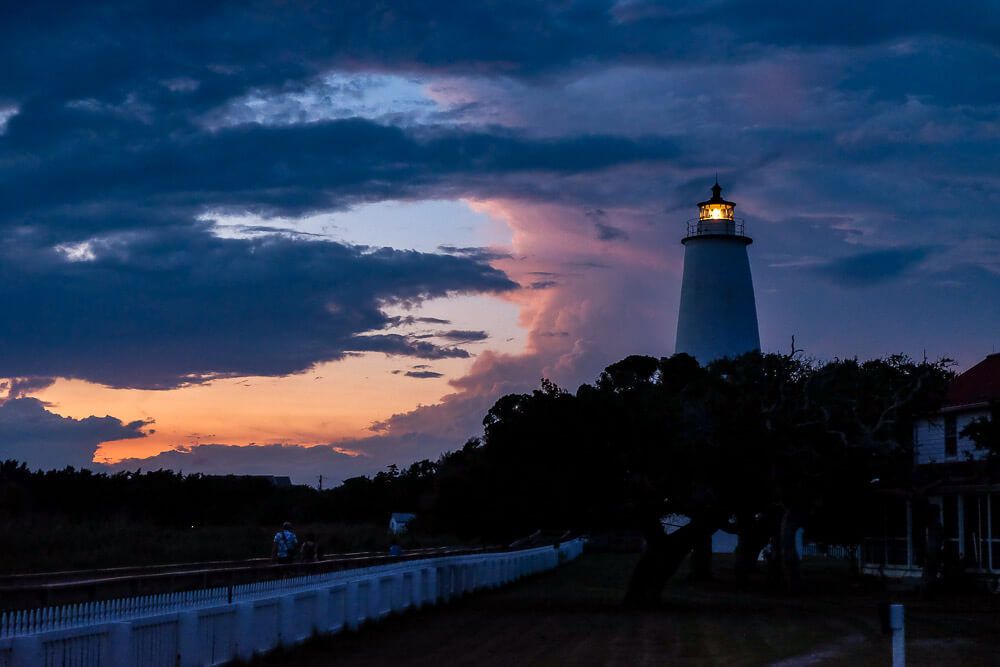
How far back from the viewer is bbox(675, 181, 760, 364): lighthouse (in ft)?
204

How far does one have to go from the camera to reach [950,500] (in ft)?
123

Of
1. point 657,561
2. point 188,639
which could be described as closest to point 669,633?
point 657,561

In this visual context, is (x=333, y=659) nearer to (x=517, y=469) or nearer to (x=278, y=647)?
(x=278, y=647)

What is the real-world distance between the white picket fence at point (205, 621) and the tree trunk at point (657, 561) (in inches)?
202

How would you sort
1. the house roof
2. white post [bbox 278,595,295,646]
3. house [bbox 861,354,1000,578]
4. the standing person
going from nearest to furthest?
1. white post [bbox 278,595,295,646]
2. the standing person
3. house [bbox 861,354,1000,578]
4. the house roof

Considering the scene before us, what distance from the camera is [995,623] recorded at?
1003 inches

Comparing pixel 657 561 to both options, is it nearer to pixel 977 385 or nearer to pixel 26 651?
pixel 977 385

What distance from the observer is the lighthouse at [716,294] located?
204 ft

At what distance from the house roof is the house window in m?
0.67

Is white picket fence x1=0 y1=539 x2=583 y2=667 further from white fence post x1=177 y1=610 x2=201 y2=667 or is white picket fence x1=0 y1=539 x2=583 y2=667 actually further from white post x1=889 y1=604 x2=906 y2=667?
white post x1=889 y1=604 x2=906 y2=667

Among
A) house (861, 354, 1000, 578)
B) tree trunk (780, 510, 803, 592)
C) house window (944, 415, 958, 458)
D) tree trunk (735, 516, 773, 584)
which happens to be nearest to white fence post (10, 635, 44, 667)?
house (861, 354, 1000, 578)

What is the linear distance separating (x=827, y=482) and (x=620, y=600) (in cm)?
660

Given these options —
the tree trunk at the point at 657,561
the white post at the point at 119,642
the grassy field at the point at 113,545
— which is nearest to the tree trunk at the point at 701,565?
the tree trunk at the point at 657,561

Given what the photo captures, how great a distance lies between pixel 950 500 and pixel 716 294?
26.2 meters
